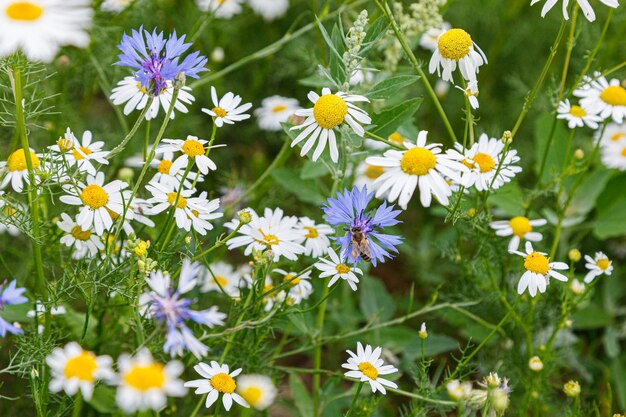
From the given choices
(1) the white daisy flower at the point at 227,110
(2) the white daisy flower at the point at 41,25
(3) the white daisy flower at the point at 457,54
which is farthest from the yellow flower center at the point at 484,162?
(2) the white daisy flower at the point at 41,25

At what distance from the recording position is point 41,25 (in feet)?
3.39

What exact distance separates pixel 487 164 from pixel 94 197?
778 millimetres

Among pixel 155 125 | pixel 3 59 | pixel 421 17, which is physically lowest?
pixel 155 125

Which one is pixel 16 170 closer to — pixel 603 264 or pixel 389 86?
pixel 389 86

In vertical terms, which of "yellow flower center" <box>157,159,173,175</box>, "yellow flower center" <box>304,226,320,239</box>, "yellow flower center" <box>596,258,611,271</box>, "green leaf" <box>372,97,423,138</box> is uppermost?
"yellow flower center" <box>157,159,173,175</box>

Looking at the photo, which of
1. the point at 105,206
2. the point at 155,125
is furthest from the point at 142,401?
the point at 155,125

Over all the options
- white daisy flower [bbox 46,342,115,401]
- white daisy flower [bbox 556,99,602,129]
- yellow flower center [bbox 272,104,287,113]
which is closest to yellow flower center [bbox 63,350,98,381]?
white daisy flower [bbox 46,342,115,401]

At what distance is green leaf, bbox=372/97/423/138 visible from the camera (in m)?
1.59

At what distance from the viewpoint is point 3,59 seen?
1.29 m

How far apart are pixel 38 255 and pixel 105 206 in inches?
6.2

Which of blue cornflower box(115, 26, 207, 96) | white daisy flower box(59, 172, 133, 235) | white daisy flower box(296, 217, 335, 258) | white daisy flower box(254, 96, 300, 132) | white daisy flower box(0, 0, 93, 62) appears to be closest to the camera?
white daisy flower box(0, 0, 93, 62)

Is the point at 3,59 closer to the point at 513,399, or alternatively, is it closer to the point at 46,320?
the point at 46,320

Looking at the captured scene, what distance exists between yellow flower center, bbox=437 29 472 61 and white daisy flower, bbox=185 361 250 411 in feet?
2.35

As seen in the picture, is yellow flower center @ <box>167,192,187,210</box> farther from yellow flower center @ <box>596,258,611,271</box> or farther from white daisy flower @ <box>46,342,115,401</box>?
yellow flower center @ <box>596,258,611,271</box>
